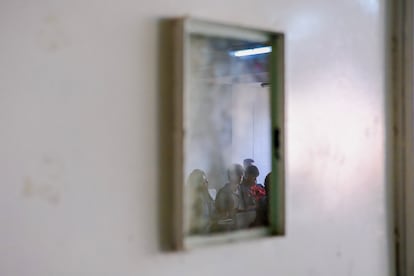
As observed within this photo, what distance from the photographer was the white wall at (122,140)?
3.97 ft

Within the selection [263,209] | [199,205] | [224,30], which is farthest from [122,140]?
[263,209]

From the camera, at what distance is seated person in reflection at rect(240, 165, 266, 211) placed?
5.72 ft

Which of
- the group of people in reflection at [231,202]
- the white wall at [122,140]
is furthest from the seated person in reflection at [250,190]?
the white wall at [122,140]

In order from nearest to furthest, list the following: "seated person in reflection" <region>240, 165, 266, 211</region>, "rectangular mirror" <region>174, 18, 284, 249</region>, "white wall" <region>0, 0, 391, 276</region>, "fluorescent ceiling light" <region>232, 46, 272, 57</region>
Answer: "white wall" <region>0, 0, 391, 276</region>, "rectangular mirror" <region>174, 18, 284, 249</region>, "fluorescent ceiling light" <region>232, 46, 272, 57</region>, "seated person in reflection" <region>240, 165, 266, 211</region>

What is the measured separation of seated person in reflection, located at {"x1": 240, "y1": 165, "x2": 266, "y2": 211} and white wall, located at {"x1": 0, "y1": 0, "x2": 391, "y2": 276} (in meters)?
0.13

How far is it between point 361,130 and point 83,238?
112 centimetres

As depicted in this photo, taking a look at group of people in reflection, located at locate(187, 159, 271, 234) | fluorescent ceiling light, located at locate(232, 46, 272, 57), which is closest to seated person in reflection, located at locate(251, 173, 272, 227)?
group of people in reflection, located at locate(187, 159, 271, 234)

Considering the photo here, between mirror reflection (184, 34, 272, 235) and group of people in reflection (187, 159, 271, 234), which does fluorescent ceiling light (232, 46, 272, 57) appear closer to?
mirror reflection (184, 34, 272, 235)

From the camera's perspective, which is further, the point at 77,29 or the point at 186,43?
the point at 186,43

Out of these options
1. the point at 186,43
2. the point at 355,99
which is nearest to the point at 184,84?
the point at 186,43

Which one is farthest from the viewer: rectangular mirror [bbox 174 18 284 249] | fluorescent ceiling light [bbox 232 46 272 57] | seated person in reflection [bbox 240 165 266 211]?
seated person in reflection [bbox 240 165 266 211]

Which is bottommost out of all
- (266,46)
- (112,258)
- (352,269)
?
(352,269)

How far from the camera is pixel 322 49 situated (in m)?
1.81

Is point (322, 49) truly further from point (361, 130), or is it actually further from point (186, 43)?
point (186, 43)
